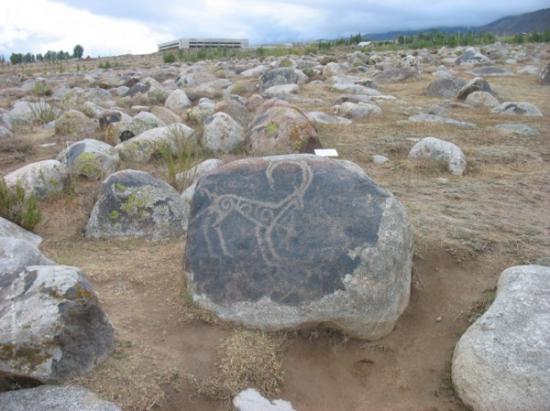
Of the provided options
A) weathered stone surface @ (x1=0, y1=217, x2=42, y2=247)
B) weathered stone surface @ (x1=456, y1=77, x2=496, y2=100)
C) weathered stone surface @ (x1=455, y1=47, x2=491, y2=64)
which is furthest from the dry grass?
weathered stone surface @ (x1=455, y1=47, x2=491, y2=64)

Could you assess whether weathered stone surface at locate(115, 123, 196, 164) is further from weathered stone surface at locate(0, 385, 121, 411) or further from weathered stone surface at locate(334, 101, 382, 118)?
weathered stone surface at locate(0, 385, 121, 411)

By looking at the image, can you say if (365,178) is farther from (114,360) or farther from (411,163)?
(411,163)

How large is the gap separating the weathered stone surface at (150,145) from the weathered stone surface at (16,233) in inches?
86.1

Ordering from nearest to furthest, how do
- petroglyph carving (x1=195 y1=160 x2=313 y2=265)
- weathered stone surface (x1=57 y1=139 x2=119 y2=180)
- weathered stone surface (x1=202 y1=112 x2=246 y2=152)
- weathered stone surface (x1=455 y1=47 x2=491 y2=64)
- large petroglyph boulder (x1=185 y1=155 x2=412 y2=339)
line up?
large petroglyph boulder (x1=185 y1=155 x2=412 y2=339) < petroglyph carving (x1=195 y1=160 x2=313 y2=265) < weathered stone surface (x1=57 y1=139 x2=119 y2=180) < weathered stone surface (x1=202 y1=112 x2=246 y2=152) < weathered stone surface (x1=455 y1=47 x2=491 y2=64)

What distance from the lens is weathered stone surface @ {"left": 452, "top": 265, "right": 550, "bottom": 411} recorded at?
2689mm

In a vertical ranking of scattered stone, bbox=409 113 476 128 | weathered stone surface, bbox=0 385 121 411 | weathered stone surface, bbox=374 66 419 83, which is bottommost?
weathered stone surface, bbox=0 385 121 411

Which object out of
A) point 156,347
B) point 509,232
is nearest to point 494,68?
point 509,232

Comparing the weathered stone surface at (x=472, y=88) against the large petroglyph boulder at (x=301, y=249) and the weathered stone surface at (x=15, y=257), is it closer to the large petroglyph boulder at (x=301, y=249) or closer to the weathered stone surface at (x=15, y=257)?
the large petroglyph boulder at (x=301, y=249)

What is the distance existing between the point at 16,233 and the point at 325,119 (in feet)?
17.5

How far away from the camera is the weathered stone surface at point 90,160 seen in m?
5.97

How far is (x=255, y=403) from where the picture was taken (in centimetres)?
285

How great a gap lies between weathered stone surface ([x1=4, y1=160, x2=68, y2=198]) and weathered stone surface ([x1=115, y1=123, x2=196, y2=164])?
43.4 inches

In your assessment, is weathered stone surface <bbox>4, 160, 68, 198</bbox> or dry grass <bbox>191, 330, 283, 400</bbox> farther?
weathered stone surface <bbox>4, 160, 68, 198</bbox>

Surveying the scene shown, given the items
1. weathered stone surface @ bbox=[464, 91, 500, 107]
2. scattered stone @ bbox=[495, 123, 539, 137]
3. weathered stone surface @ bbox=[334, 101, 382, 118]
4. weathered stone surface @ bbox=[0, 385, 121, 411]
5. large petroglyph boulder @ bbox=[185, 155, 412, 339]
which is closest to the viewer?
weathered stone surface @ bbox=[0, 385, 121, 411]
